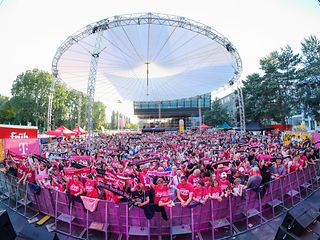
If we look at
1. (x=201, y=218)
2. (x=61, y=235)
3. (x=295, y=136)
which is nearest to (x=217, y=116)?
(x=295, y=136)

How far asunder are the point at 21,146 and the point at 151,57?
2252 centimetres

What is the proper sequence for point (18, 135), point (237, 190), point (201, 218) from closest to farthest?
point (201, 218) → point (237, 190) → point (18, 135)

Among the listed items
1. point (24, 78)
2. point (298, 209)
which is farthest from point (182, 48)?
point (24, 78)

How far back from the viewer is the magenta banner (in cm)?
1366

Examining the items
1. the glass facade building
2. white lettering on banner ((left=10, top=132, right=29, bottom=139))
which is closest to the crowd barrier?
white lettering on banner ((left=10, top=132, right=29, bottom=139))

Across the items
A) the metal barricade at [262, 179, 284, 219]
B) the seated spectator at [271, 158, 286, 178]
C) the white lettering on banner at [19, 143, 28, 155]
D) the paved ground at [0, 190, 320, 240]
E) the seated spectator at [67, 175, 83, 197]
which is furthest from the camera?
the white lettering on banner at [19, 143, 28, 155]

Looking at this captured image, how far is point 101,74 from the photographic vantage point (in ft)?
123

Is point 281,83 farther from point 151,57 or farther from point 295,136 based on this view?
point 151,57

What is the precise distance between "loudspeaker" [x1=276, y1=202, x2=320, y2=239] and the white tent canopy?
18.9 m

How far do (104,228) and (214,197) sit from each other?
3.28 m

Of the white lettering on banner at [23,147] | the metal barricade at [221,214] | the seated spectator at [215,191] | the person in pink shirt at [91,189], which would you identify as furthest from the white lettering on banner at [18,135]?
the metal barricade at [221,214]

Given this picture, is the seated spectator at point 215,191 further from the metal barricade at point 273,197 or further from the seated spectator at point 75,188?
the seated spectator at point 75,188

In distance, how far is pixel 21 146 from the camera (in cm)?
1412

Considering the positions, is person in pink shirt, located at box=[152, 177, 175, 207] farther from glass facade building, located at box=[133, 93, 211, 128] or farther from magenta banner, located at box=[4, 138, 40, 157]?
glass facade building, located at box=[133, 93, 211, 128]
